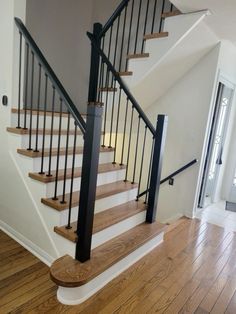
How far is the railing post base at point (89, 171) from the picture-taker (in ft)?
5.61

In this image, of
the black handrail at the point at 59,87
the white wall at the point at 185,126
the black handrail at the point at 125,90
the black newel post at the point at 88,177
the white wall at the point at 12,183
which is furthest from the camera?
the white wall at the point at 185,126

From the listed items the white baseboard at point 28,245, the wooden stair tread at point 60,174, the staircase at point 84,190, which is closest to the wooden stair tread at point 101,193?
the staircase at point 84,190

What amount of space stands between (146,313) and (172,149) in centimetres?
243

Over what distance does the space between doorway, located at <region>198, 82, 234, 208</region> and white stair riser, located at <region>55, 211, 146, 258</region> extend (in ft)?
5.16

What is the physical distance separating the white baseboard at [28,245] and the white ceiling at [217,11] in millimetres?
2673

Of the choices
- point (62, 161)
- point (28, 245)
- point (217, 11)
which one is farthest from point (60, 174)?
point (217, 11)

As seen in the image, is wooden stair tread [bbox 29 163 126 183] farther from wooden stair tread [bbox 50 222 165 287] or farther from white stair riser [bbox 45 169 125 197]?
wooden stair tread [bbox 50 222 165 287]

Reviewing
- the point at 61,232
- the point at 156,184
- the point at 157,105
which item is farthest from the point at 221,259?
the point at 157,105

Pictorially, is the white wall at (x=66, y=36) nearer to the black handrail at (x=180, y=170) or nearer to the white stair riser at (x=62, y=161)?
the white stair riser at (x=62, y=161)

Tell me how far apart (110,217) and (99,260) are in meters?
0.47

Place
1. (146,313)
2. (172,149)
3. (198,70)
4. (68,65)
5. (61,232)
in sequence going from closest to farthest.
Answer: (146,313) → (61,232) → (198,70) → (172,149) → (68,65)

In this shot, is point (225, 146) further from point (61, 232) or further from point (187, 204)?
point (61, 232)

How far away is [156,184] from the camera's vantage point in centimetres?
270

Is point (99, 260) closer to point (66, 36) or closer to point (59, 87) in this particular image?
point (59, 87)
